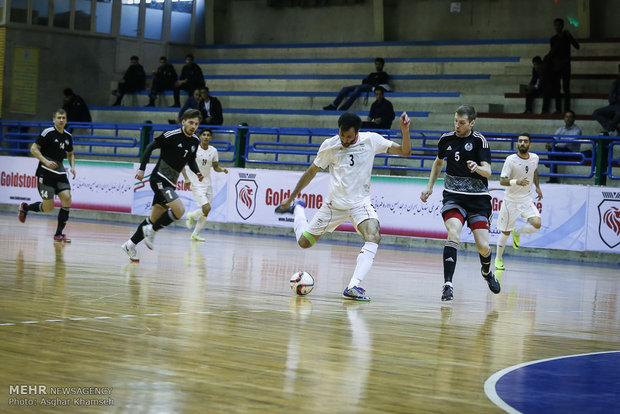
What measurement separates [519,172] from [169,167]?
641 centimetres

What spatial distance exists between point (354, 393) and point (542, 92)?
20734 millimetres

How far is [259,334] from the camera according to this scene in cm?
751

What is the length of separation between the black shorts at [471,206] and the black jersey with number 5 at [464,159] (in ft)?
0.19

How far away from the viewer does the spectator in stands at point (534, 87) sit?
25.0 m

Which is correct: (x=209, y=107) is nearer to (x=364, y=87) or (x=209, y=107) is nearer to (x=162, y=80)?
(x=364, y=87)

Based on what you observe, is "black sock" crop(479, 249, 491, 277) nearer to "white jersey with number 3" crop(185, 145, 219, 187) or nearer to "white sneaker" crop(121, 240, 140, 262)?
"white sneaker" crop(121, 240, 140, 262)

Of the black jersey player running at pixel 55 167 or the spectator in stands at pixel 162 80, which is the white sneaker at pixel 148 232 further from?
the spectator in stands at pixel 162 80

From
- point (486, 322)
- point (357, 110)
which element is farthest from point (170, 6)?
point (486, 322)

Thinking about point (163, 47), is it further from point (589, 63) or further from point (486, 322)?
point (486, 322)

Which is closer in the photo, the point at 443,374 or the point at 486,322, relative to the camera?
the point at 443,374

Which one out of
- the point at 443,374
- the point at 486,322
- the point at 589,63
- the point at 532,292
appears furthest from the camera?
the point at 589,63

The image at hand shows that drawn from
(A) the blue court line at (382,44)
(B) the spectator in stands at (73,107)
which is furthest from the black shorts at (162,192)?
(B) the spectator in stands at (73,107)

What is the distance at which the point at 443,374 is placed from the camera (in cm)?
626

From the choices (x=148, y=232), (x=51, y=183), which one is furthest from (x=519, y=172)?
(x=51, y=183)
